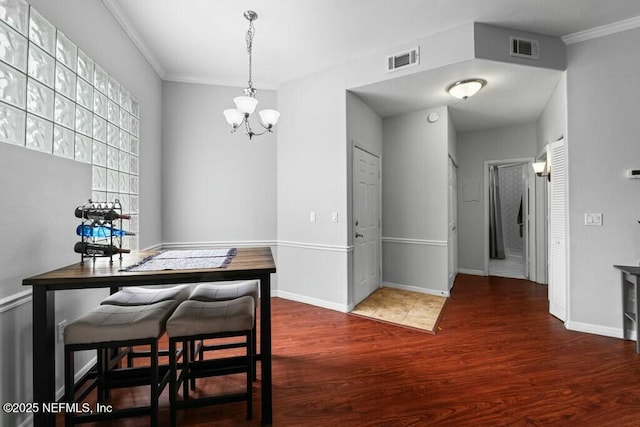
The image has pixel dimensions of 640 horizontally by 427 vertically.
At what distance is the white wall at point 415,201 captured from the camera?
403 cm

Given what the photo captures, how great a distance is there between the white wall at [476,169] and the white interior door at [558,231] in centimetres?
159

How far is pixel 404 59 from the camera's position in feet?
10.0

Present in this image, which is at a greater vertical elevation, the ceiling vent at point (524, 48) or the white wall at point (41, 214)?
the ceiling vent at point (524, 48)

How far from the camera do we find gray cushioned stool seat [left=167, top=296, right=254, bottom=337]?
1.54 meters

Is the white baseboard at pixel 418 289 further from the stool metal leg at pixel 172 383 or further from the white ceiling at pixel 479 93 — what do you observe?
the stool metal leg at pixel 172 383

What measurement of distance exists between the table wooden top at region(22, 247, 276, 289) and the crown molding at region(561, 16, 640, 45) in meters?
3.70

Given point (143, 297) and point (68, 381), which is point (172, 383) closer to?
point (68, 381)

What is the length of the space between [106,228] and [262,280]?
3.52 ft

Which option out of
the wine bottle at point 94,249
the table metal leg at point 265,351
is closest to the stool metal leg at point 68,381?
the wine bottle at point 94,249

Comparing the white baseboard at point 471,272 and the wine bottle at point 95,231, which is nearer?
the wine bottle at point 95,231

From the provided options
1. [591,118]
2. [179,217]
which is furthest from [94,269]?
[591,118]

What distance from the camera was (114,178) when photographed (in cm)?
258

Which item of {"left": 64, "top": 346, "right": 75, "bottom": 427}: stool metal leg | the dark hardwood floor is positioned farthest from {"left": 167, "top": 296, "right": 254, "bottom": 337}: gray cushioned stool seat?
the dark hardwood floor

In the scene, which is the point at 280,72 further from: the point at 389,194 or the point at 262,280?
the point at 262,280
